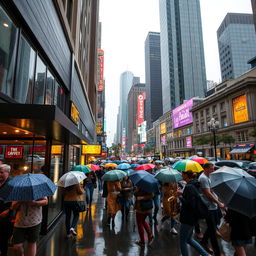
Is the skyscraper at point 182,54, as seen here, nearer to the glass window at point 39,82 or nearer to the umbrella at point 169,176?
the glass window at point 39,82

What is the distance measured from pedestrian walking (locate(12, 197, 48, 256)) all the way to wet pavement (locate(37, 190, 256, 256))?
62.5 inches

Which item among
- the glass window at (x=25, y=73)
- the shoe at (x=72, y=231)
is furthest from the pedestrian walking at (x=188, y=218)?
the glass window at (x=25, y=73)

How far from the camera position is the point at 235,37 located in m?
142

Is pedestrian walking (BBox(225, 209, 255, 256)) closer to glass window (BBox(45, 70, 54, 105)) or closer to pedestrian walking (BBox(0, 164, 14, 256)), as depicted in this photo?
pedestrian walking (BBox(0, 164, 14, 256))

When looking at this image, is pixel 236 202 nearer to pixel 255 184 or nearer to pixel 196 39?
pixel 255 184

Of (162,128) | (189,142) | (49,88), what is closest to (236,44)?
(162,128)

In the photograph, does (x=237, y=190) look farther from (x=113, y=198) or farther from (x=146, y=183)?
(x=113, y=198)

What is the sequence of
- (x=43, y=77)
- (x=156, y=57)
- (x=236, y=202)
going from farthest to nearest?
1. (x=156, y=57)
2. (x=43, y=77)
3. (x=236, y=202)

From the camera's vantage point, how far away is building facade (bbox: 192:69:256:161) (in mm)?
43281

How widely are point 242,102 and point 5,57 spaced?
52742mm

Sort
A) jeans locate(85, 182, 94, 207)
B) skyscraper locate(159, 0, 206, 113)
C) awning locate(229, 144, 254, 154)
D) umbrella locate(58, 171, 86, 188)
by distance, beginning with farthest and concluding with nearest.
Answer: skyscraper locate(159, 0, 206, 113) < awning locate(229, 144, 254, 154) < jeans locate(85, 182, 94, 207) < umbrella locate(58, 171, 86, 188)

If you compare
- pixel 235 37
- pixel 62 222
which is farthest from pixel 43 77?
pixel 235 37

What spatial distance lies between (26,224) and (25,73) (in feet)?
15.1

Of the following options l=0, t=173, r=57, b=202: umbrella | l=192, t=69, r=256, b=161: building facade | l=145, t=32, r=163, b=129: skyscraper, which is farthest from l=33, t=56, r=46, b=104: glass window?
l=145, t=32, r=163, b=129: skyscraper
